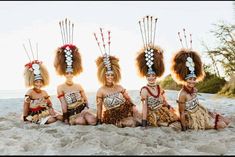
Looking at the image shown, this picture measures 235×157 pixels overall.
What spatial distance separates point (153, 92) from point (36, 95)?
151 cm

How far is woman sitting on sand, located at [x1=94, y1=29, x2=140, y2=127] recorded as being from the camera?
551 cm

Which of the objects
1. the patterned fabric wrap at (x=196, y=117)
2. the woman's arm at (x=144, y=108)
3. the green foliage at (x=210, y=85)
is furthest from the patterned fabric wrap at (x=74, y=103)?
the green foliage at (x=210, y=85)

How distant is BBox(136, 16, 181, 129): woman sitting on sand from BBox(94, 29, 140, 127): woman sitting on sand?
188 mm

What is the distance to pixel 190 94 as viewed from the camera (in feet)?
18.3

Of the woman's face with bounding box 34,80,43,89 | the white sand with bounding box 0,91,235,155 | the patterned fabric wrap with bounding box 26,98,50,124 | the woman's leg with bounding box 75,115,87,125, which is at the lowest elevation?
the white sand with bounding box 0,91,235,155

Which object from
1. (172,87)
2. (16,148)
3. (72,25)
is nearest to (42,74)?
(72,25)

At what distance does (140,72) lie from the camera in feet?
18.6

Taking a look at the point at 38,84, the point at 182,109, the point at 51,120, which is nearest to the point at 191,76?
the point at 182,109

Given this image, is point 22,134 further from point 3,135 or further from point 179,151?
point 179,151

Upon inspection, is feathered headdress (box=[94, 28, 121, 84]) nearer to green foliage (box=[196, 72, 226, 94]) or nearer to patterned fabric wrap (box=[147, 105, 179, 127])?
patterned fabric wrap (box=[147, 105, 179, 127])

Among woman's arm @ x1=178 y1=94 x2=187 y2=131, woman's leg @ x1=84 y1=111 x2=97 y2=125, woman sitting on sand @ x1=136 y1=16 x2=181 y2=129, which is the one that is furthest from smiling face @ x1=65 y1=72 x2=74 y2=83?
woman's arm @ x1=178 y1=94 x2=187 y2=131

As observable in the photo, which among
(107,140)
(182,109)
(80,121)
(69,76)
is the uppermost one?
(69,76)

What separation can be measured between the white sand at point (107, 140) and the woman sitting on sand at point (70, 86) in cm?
26

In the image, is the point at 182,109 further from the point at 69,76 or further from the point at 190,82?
the point at 69,76
